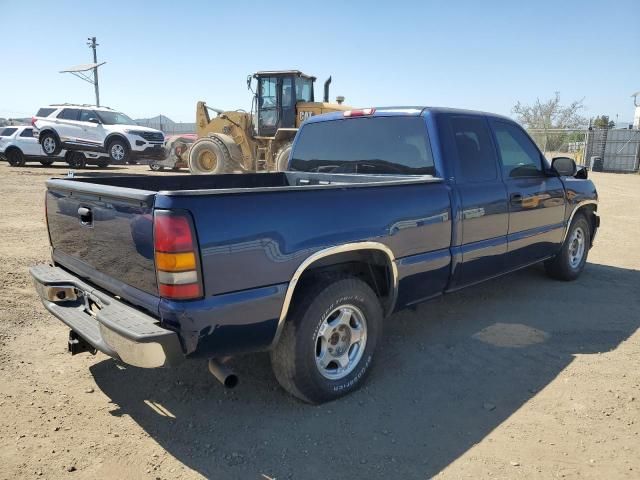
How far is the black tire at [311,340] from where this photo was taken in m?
2.86

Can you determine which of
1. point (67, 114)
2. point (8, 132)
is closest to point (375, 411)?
point (67, 114)

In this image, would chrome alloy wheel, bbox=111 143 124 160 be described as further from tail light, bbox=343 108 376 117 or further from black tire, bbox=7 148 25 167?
tail light, bbox=343 108 376 117

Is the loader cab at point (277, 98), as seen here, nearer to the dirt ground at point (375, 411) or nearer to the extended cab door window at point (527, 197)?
the extended cab door window at point (527, 197)

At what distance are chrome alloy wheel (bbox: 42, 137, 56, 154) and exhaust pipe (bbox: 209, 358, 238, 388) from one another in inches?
741

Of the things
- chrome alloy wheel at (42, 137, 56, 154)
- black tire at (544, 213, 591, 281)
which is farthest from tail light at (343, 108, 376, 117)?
chrome alloy wheel at (42, 137, 56, 154)

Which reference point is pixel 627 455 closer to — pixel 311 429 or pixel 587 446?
pixel 587 446

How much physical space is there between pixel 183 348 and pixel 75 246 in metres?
1.30

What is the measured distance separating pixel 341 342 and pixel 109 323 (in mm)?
1448

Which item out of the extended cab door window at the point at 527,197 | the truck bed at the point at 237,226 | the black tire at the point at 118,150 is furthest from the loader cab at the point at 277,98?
the truck bed at the point at 237,226

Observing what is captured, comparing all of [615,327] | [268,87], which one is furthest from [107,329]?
[268,87]

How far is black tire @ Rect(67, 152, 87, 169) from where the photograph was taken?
61.5 ft

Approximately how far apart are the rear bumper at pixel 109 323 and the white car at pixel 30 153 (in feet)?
55.9

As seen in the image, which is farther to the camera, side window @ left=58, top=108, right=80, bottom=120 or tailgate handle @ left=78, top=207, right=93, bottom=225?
side window @ left=58, top=108, right=80, bottom=120

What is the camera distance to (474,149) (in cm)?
416
